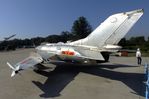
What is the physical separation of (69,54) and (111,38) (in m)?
3.42

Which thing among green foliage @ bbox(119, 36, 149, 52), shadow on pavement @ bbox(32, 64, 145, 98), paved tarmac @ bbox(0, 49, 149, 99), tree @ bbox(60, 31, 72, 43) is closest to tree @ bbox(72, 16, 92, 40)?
tree @ bbox(60, 31, 72, 43)

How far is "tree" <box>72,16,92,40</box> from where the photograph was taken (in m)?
89.3

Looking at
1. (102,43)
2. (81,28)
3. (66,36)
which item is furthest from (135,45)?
(102,43)

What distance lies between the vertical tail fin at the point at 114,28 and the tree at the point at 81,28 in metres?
71.9

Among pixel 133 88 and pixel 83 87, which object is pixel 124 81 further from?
pixel 83 87

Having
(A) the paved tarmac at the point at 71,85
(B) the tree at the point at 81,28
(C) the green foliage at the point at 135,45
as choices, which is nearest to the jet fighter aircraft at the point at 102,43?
(A) the paved tarmac at the point at 71,85

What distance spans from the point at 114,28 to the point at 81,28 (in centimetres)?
7642

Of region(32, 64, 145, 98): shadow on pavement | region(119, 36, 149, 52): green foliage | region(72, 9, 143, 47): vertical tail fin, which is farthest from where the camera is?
region(119, 36, 149, 52): green foliage

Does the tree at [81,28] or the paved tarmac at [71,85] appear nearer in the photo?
the paved tarmac at [71,85]

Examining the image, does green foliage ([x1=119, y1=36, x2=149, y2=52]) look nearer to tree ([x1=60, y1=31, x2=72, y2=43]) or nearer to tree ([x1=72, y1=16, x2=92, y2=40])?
tree ([x1=72, y1=16, x2=92, y2=40])

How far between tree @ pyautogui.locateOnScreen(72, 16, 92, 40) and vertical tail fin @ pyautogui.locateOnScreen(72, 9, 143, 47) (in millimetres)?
71857

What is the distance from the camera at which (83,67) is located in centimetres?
2020

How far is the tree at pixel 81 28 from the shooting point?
293ft

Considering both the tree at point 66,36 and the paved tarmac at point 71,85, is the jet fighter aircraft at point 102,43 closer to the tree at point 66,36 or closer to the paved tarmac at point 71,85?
the paved tarmac at point 71,85
